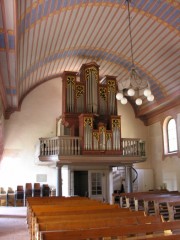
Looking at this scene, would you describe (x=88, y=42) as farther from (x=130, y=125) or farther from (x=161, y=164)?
(x=161, y=164)

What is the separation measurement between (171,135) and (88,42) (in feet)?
22.4

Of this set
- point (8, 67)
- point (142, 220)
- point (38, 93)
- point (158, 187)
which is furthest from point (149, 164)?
point (142, 220)

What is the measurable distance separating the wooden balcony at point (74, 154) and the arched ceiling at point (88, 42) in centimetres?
289

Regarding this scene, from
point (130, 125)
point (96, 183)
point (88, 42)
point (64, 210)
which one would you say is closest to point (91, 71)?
point (88, 42)

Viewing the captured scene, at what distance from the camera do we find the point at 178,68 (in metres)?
13.6

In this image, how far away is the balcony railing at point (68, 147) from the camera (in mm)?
12898

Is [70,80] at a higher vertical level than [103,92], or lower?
higher

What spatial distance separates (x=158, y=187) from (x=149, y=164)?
1.58 metres

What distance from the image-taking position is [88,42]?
528 inches

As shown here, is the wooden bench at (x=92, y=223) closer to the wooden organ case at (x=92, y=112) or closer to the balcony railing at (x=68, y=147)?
the balcony railing at (x=68, y=147)

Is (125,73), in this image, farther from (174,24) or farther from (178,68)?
(174,24)

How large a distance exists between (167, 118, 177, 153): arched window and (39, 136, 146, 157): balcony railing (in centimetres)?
275

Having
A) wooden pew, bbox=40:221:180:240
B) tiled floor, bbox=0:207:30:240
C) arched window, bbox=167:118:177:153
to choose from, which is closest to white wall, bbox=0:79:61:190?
tiled floor, bbox=0:207:30:240

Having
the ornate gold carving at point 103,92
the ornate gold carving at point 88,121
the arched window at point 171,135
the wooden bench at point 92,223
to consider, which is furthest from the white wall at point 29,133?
the wooden bench at point 92,223
